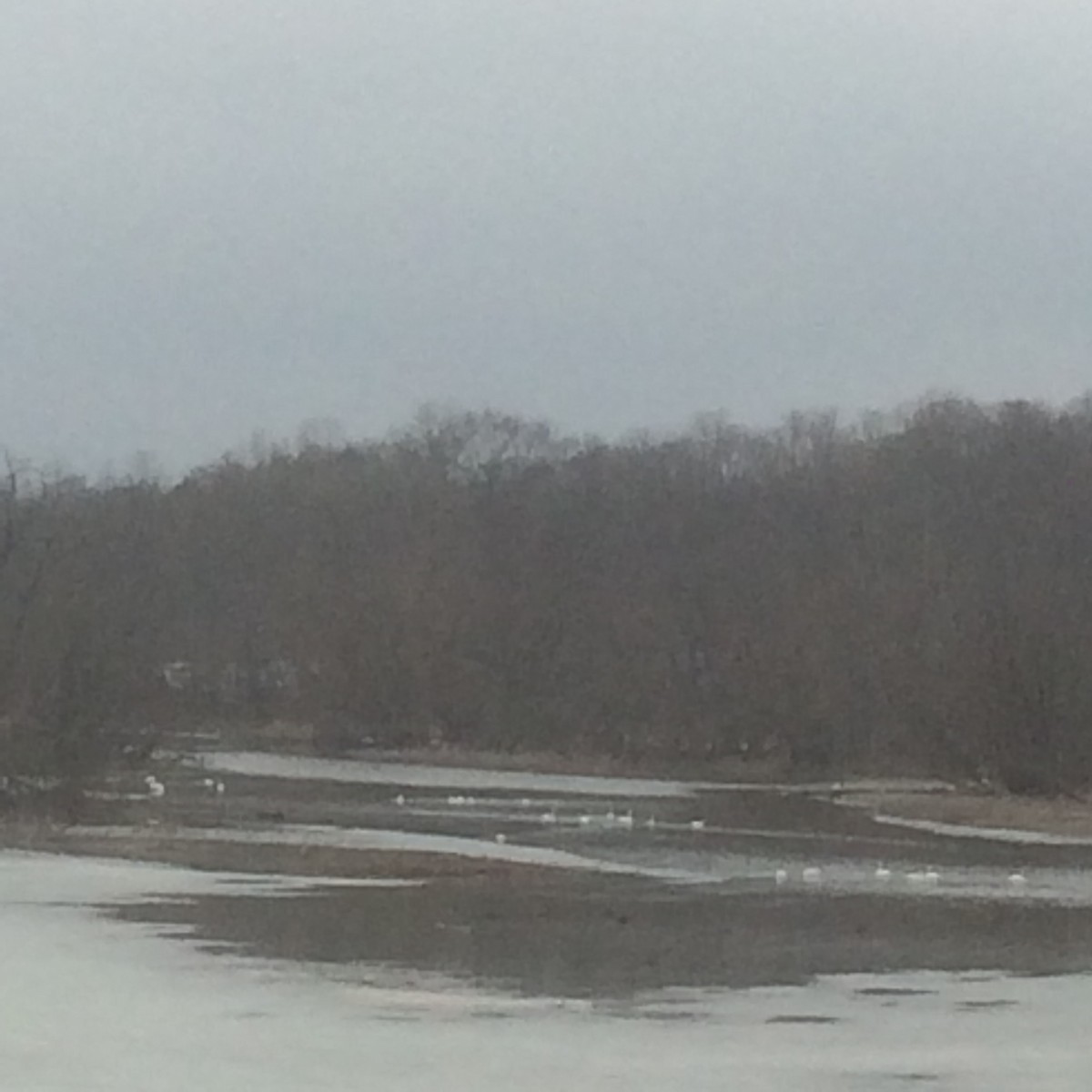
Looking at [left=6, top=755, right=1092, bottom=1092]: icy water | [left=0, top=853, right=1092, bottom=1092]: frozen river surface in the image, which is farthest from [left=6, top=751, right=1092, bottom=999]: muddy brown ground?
[left=0, top=853, right=1092, bottom=1092]: frozen river surface

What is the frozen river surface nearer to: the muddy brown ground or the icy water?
the icy water

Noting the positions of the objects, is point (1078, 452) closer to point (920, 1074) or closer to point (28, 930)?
point (28, 930)

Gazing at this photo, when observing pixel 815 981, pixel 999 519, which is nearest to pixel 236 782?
pixel 999 519

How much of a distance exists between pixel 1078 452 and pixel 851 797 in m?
32.6

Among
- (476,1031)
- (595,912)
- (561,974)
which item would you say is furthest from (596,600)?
(476,1031)

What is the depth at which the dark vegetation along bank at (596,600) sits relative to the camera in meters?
52.9

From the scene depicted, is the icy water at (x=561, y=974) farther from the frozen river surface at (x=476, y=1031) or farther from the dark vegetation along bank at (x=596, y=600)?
the dark vegetation along bank at (x=596, y=600)

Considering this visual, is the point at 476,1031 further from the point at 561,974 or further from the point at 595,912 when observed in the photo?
the point at 595,912

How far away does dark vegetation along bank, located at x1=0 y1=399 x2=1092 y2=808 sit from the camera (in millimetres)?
52875

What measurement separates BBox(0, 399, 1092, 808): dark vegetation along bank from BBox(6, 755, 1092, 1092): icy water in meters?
17.4

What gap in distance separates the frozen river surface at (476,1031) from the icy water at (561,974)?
37mm

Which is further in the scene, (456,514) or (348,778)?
(456,514)

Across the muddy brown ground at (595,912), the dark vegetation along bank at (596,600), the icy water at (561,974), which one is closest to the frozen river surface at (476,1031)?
the icy water at (561,974)

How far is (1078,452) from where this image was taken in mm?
84375
